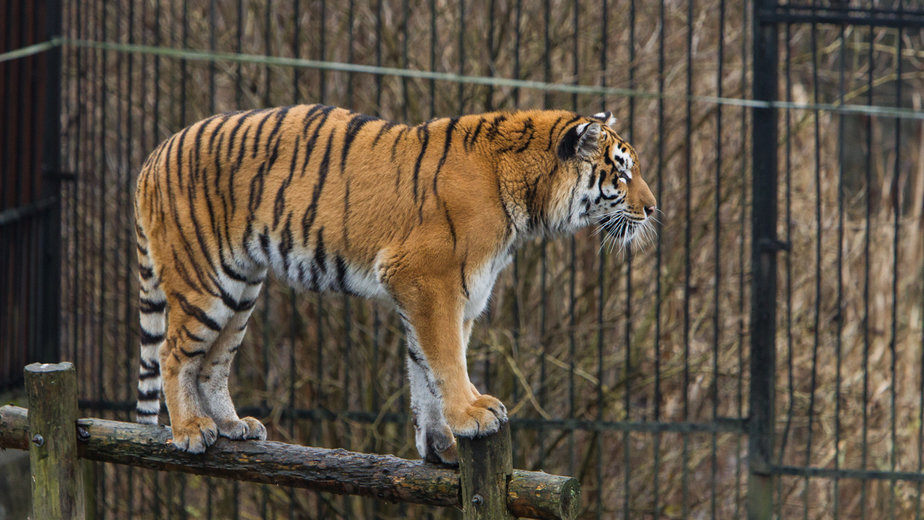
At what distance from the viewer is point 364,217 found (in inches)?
166

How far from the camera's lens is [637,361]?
6668 mm

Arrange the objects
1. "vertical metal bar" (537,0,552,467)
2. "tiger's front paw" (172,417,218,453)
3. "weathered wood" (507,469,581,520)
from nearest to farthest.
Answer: "weathered wood" (507,469,581,520)
"tiger's front paw" (172,417,218,453)
"vertical metal bar" (537,0,552,467)

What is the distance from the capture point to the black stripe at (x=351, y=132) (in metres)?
4.33

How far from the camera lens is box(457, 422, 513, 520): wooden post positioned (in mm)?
3660

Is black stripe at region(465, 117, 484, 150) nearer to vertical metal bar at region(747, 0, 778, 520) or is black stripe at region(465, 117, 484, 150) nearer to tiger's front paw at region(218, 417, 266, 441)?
tiger's front paw at region(218, 417, 266, 441)

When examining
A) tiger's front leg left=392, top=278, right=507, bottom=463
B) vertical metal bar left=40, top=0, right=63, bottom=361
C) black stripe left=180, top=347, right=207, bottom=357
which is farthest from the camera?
vertical metal bar left=40, top=0, right=63, bottom=361

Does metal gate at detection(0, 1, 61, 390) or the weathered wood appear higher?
metal gate at detection(0, 1, 61, 390)

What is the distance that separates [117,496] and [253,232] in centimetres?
309

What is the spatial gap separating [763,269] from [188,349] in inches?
110

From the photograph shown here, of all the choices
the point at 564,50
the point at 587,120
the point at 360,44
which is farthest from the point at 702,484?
the point at 587,120

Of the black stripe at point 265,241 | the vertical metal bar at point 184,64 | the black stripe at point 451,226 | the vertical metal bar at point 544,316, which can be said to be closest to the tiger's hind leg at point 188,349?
the black stripe at point 265,241

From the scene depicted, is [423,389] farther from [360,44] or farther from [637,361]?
[360,44]

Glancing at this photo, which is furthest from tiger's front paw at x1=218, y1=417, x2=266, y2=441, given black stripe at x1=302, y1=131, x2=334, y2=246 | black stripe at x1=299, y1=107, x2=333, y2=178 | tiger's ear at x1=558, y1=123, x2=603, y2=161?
tiger's ear at x1=558, y1=123, x2=603, y2=161

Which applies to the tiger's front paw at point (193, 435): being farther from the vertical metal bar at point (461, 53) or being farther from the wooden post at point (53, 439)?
the vertical metal bar at point (461, 53)
